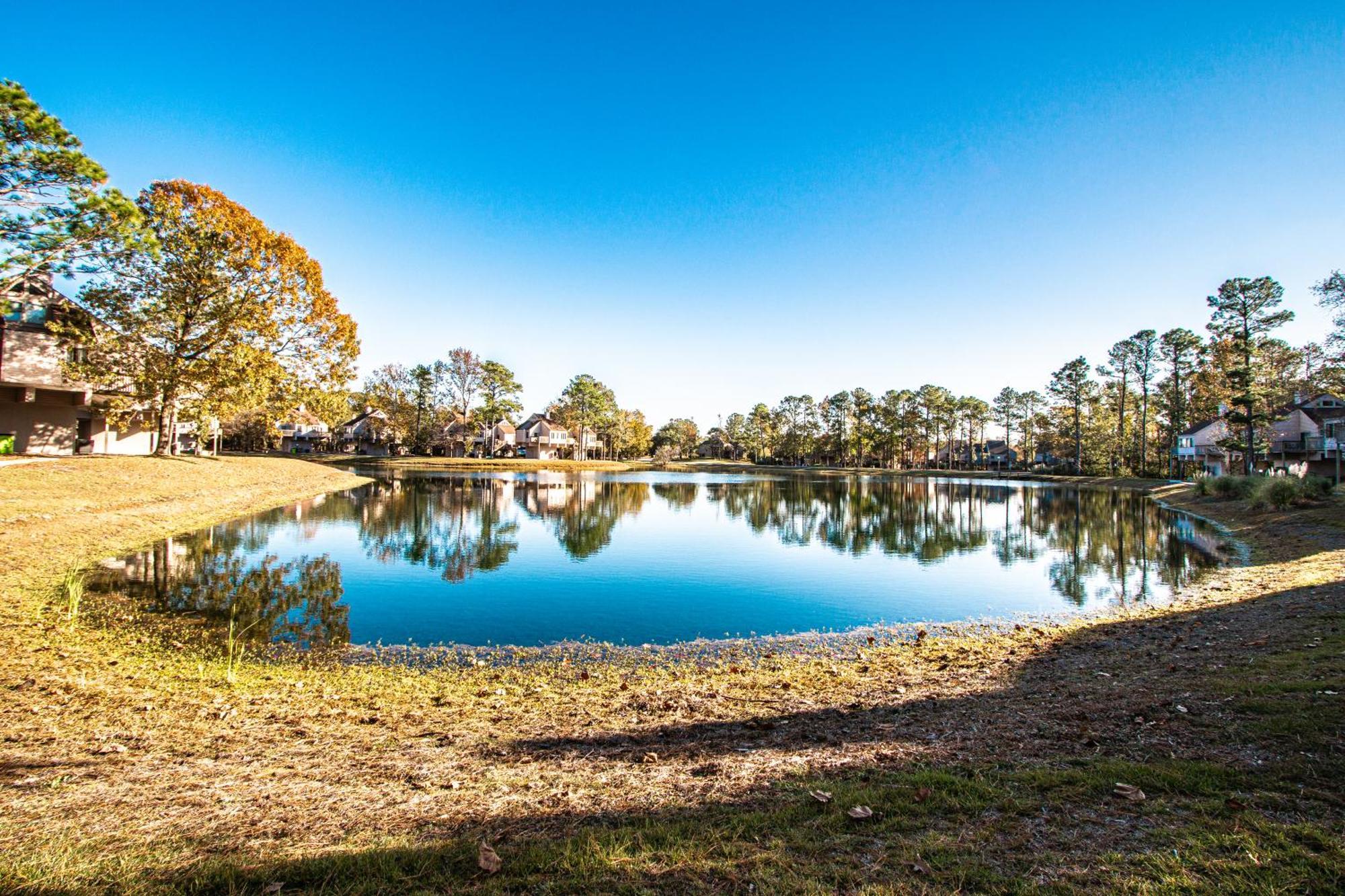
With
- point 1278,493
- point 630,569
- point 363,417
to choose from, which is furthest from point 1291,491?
point 363,417

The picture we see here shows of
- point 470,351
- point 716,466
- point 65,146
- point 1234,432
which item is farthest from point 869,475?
point 65,146

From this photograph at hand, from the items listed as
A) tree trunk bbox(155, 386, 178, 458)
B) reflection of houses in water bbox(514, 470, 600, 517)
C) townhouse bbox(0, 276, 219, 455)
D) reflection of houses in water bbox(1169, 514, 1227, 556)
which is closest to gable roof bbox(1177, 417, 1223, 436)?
reflection of houses in water bbox(1169, 514, 1227, 556)

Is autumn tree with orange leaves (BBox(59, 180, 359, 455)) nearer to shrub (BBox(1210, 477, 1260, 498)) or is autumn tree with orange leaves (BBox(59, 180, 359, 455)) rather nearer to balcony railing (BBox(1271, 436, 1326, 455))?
shrub (BBox(1210, 477, 1260, 498))

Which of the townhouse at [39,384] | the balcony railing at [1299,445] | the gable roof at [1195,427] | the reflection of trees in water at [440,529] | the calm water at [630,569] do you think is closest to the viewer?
the calm water at [630,569]

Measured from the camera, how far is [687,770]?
5230 millimetres

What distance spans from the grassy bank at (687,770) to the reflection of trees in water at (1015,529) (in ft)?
30.1

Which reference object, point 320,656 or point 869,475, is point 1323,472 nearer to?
point 869,475

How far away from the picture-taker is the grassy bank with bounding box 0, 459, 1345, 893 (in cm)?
347

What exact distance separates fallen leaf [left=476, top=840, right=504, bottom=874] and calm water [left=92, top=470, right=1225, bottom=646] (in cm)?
743

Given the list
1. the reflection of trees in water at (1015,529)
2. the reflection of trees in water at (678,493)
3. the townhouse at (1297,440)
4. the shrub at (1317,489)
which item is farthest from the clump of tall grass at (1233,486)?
the reflection of trees in water at (678,493)

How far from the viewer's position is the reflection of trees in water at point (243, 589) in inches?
442

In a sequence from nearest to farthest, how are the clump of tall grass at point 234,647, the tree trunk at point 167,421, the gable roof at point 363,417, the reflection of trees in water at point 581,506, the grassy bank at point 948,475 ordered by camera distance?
the clump of tall grass at point 234,647 < the reflection of trees in water at point 581,506 < the tree trunk at point 167,421 < the grassy bank at point 948,475 < the gable roof at point 363,417

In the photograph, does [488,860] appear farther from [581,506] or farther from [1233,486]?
[1233,486]

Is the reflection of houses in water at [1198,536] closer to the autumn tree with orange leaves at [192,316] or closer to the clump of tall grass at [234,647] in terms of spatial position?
the clump of tall grass at [234,647]
